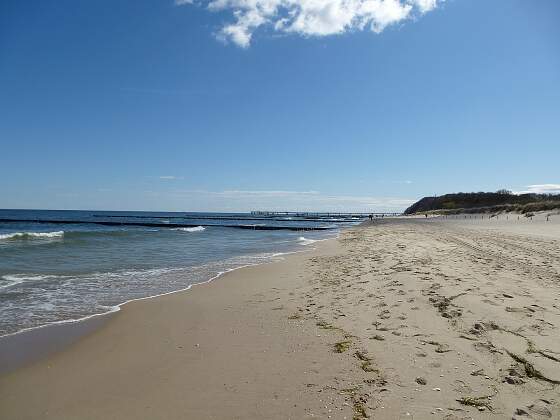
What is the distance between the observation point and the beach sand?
3.20 meters

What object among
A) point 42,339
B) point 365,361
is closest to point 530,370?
point 365,361

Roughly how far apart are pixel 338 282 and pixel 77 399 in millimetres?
6198

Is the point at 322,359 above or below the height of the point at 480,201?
below

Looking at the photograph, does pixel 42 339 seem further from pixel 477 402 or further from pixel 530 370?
pixel 530 370

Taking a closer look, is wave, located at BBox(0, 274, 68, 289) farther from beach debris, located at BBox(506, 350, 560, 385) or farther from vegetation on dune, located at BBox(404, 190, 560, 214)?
vegetation on dune, located at BBox(404, 190, 560, 214)

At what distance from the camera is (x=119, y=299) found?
7.97 meters

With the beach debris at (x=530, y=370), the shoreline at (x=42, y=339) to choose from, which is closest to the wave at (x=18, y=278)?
the shoreline at (x=42, y=339)

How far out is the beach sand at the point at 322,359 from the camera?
320cm

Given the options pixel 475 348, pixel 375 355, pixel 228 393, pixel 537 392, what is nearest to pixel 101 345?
pixel 228 393

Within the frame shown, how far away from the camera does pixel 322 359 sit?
4203mm

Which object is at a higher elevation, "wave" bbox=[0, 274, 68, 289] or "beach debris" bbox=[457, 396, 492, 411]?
"beach debris" bbox=[457, 396, 492, 411]

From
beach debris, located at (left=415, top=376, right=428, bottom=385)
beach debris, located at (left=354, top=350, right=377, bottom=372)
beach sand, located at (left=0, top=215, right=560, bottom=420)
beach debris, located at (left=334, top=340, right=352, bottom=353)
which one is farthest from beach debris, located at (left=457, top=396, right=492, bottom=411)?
beach debris, located at (left=334, top=340, right=352, bottom=353)

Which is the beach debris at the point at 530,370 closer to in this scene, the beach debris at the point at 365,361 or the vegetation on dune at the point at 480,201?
the beach debris at the point at 365,361

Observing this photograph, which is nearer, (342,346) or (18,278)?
(342,346)
